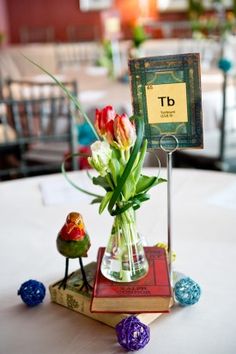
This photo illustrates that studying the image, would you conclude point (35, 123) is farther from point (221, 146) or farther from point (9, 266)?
point (9, 266)

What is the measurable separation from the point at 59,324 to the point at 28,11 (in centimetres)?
842

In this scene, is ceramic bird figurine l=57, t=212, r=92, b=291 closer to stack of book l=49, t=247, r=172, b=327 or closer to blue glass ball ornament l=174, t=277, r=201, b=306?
stack of book l=49, t=247, r=172, b=327

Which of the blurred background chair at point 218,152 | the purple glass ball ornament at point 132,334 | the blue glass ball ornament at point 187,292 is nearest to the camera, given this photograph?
the purple glass ball ornament at point 132,334

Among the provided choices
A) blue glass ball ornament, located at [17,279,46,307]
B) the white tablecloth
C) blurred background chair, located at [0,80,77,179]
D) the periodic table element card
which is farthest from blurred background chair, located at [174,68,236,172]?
blue glass ball ornament, located at [17,279,46,307]

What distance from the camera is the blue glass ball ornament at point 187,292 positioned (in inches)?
31.9

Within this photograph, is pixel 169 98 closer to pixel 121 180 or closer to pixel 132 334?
pixel 121 180

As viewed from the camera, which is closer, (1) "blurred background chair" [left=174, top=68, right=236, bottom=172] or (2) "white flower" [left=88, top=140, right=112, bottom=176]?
(2) "white flower" [left=88, top=140, right=112, bottom=176]

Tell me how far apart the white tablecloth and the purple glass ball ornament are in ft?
0.07

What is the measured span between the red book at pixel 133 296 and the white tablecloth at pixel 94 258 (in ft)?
0.14

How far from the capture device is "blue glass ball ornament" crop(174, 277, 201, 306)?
0.81 meters

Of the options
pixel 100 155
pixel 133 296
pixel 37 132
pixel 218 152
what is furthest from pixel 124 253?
pixel 37 132

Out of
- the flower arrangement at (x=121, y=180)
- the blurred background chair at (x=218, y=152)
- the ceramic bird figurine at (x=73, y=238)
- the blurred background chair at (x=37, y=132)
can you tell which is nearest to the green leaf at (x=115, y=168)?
the flower arrangement at (x=121, y=180)

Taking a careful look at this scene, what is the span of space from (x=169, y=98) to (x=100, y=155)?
148mm

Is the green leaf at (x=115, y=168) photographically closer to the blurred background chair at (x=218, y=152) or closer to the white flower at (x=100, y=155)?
the white flower at (x=100, y=155)
